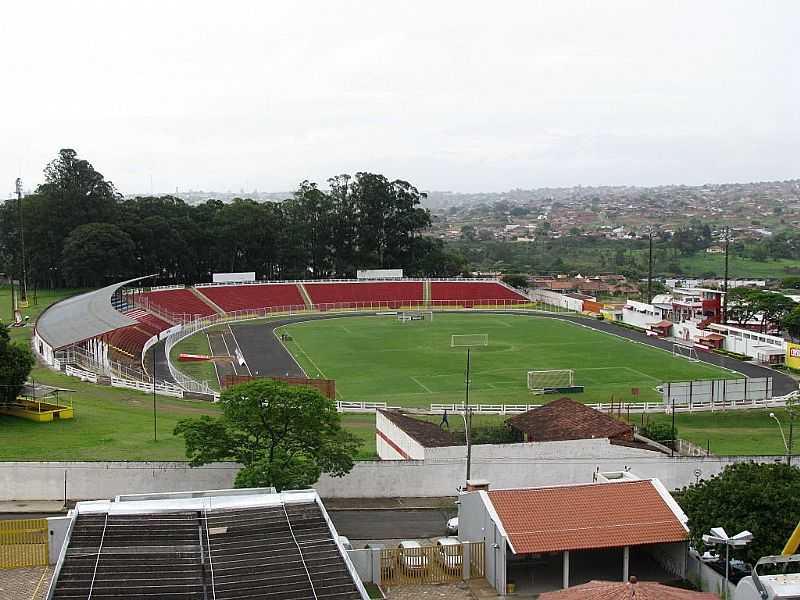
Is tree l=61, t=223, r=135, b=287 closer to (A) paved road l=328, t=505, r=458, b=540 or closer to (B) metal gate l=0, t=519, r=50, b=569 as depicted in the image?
(A) paved road l=328, t=505, r=458, b=540

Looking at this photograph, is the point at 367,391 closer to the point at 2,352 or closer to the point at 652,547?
the point at 2,352

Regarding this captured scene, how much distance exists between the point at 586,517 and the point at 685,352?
47.5 m

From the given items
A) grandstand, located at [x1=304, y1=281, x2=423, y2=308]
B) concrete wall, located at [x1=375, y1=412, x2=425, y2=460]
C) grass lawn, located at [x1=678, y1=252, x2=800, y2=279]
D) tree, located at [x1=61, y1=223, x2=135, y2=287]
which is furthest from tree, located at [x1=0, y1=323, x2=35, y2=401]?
grass lawn, located at [x1=678, y1=252, x2=800, y2=279]

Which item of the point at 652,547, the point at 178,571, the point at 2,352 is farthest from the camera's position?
the point at 2,352

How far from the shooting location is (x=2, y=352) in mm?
39531

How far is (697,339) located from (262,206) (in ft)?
181

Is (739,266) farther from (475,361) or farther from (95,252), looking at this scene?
(95,252)

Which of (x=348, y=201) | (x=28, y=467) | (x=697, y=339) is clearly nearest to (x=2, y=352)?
(x=28, y=467)

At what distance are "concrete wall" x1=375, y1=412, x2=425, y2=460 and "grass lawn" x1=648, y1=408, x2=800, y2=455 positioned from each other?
1339 centimetres

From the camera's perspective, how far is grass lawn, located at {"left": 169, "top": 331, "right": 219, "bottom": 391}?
192 ft

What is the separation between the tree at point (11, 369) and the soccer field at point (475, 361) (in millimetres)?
18367

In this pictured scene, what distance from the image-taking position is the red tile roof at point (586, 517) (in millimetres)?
24625

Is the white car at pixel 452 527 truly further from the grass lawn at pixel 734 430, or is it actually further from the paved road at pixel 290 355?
the paved road at pixel 290 355

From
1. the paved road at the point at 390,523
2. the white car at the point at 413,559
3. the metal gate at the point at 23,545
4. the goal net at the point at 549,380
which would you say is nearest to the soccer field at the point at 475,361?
the goal net at the point at 549,380
